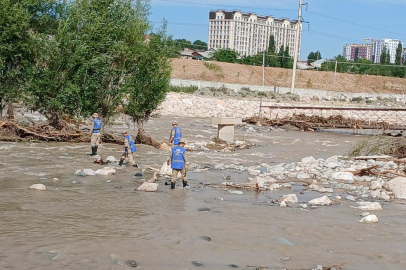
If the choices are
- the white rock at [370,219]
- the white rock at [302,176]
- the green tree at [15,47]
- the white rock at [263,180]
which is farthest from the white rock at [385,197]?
the green tree at [15,47]

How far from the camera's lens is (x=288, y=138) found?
31391 mm

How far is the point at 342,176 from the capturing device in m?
15.1

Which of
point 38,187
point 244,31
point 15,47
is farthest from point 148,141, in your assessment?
point 244,31

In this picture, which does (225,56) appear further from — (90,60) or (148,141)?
(90,60)

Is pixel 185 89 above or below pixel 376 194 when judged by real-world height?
above

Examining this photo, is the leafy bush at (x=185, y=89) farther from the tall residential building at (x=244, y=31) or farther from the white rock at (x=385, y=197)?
the tall residential building at (x=244, y=31)

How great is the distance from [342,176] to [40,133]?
40.4 ft

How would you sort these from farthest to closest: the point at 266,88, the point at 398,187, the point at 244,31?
the point at 244,31 < the point at 266,88 < the point at 398,187

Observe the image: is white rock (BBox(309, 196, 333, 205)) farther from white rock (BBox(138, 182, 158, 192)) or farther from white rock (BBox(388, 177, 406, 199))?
white rock (BBox(138, 182, 158, 192))

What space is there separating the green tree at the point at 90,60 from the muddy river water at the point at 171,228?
6.49m

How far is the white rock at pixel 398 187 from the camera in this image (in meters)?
12.9

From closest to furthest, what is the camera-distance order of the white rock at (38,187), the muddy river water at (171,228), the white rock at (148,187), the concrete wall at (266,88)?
the muddy river water at (171,228), the white rock at (38,187), the white rock at (148,187), the concrete wall at (266,88)

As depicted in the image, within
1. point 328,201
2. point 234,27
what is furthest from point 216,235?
point 234,27

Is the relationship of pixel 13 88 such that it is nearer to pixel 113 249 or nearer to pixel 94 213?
pixel 94 213
